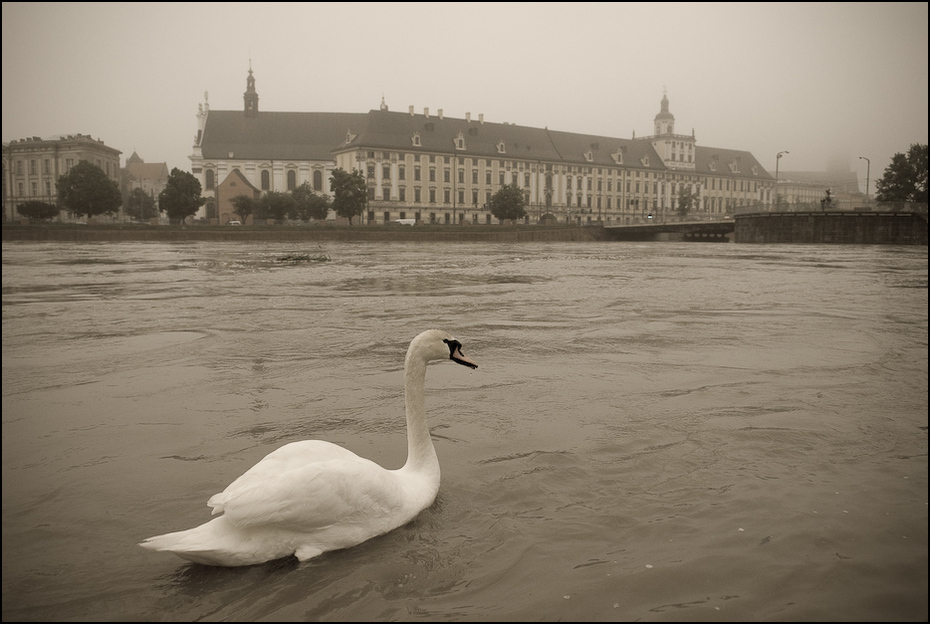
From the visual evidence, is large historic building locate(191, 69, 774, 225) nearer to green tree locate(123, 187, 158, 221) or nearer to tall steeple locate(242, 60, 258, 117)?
tall steeple locate(242, 60, 258, 117)

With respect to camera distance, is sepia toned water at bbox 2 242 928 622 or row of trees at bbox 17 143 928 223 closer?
sepia toned water at bbox 2 242 928 622

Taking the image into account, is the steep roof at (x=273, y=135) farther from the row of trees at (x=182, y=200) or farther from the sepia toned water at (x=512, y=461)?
the sepia toned water at (x=512, y=461)

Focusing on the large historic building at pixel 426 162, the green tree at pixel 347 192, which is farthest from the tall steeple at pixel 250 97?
the green tree at pixel 347 192

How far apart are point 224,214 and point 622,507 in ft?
296

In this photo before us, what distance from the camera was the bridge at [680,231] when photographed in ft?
207

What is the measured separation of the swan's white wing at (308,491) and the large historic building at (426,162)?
273 feet

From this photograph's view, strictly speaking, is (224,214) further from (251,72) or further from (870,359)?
(870,359)

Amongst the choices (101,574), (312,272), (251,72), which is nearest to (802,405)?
(101,574)

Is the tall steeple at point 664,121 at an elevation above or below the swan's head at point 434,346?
above

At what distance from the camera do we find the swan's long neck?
3605mm

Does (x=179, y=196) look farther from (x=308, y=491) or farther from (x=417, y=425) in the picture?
(x=308, y=491)

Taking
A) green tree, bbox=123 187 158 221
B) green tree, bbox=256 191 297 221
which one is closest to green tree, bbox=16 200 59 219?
green tree, bbox=256 191 297 221

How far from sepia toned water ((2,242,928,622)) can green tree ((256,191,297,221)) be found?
6389cm

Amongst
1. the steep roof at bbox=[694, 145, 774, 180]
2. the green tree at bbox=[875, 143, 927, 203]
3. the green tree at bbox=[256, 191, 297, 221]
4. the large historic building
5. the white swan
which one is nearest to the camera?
the white swan
